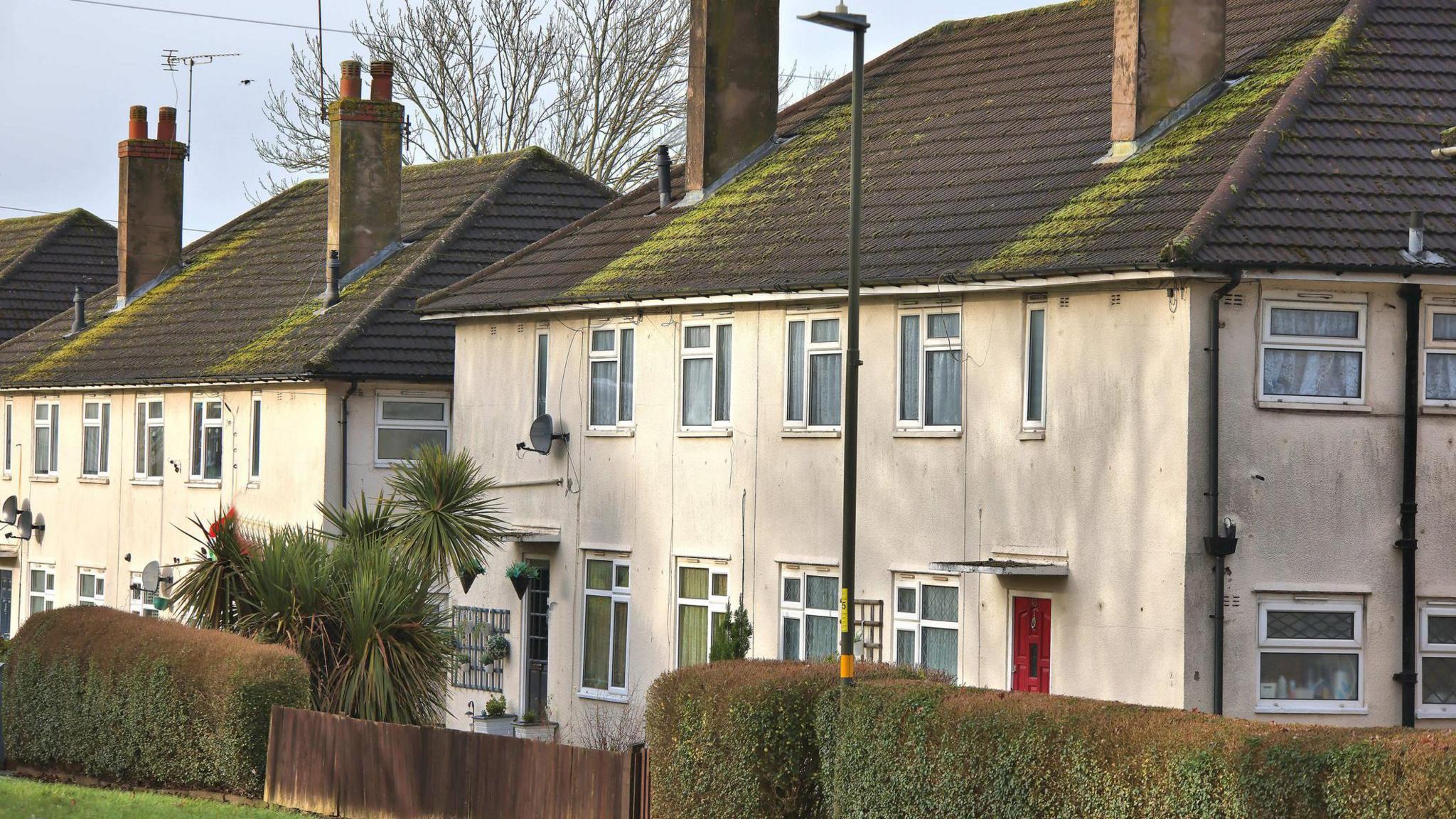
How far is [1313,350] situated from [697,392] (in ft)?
29.1

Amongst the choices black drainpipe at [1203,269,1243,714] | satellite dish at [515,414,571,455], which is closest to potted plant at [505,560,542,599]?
satellite dish at [515,414,571,455]

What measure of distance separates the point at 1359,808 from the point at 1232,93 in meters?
11.9

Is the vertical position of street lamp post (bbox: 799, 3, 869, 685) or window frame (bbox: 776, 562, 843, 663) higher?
street lamp post (bbox: 799, 3, 869, 685)

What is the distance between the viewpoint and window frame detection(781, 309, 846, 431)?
82.5 feet

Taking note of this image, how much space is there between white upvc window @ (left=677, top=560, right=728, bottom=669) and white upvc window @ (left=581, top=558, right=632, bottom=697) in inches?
41.4

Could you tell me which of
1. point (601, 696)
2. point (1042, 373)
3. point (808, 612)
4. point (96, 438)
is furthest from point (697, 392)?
point (96, 438)

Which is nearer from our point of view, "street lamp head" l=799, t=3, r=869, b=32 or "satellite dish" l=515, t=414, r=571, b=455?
"street lamp head" l=799, t=3, r=869, b=32

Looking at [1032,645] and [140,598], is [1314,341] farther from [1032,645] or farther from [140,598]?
[140,598]

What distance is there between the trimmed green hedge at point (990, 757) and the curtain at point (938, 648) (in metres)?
4.57

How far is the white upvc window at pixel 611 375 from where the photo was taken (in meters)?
28.7

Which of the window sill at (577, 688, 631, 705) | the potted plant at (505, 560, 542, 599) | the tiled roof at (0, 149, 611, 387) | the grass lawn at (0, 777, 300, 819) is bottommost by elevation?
the grass lawn at (0, 777, 300, 819)

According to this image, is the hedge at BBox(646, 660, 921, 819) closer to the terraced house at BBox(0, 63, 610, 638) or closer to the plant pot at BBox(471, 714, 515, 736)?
the plant pot at BBox(471, 714, 515, 736)

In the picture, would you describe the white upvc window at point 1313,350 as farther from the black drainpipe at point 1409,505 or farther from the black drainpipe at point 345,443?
the black drainpipe at point 345,443

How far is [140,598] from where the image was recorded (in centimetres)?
3925
